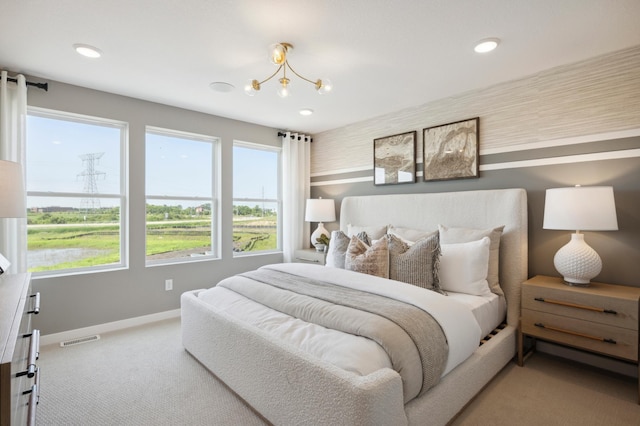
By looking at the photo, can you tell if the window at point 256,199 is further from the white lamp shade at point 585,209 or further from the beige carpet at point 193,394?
the white lamp shade at point 585,209

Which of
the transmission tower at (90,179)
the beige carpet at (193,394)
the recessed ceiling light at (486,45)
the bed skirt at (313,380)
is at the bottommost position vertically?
the beige carpet at (193,394)

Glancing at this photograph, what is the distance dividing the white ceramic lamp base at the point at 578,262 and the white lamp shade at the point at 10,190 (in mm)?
3721

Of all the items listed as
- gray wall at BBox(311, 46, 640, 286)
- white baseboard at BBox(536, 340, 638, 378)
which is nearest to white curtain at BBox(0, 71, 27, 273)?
gray wall at BBox(311, 46, 640, 286)

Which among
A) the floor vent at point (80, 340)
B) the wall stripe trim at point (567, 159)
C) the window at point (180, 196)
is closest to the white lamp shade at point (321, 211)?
the window at point (180, 196)

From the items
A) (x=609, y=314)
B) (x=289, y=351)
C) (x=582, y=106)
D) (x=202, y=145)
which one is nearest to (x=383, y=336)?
(x=289, y=351)

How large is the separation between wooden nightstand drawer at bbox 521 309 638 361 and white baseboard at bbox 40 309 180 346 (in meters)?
3.61

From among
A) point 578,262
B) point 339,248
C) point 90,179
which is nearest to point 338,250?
point 339,248

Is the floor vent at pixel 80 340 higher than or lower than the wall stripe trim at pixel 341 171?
lower

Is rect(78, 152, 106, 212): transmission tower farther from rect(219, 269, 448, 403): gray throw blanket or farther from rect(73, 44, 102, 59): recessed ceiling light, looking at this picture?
rect(219, 269, 448, 403): gray throw blanket

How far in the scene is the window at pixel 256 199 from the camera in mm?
4414

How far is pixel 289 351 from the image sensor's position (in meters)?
1.61

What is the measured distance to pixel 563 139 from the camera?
8.72 ft

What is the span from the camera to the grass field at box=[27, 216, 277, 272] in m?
3.08

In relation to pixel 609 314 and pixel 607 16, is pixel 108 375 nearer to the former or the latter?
pixel 609 314
